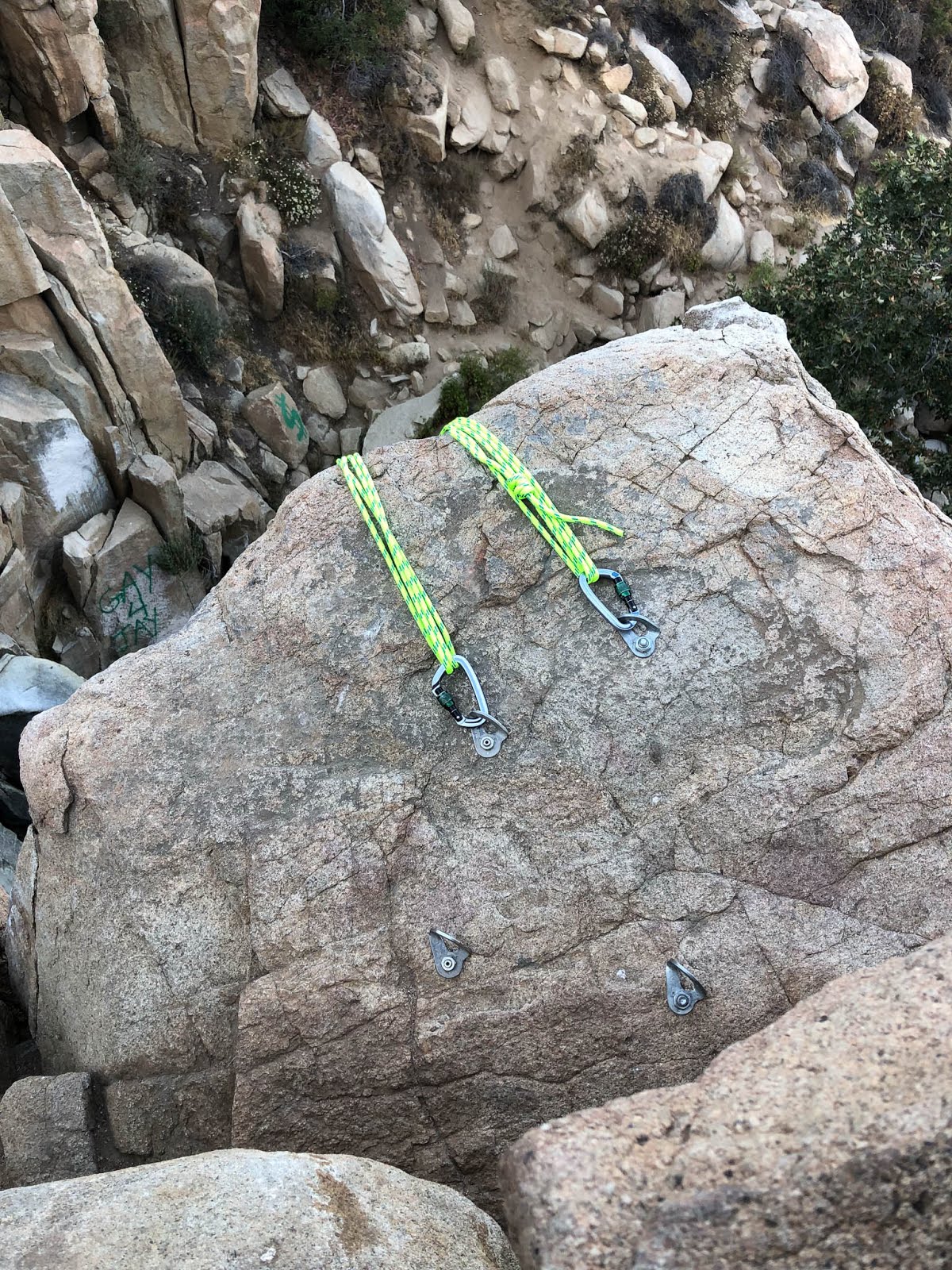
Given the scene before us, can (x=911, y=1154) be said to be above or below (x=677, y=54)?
above

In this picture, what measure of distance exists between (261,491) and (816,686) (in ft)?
28.5

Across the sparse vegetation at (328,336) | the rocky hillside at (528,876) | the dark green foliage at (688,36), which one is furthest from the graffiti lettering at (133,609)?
the dark green foliage at (688,36)

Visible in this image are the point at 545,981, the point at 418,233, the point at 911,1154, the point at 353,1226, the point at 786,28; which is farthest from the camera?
the point at 786,28

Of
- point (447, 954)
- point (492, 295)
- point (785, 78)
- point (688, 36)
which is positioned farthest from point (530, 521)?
point (785, 78)

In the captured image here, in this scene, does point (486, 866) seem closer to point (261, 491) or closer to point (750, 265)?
point (261, 491)

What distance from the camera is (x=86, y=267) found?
8.43 m

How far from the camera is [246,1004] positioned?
313cm

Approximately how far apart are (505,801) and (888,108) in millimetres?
17959

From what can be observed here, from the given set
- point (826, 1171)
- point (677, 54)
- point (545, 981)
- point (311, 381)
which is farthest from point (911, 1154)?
point (677, 54)

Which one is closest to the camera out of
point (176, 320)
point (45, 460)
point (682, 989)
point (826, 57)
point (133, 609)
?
point (682, 989)

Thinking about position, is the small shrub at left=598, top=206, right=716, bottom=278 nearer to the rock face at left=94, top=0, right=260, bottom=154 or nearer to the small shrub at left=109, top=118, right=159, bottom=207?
the rock face at left=94, top=0, right=260, bottom=154

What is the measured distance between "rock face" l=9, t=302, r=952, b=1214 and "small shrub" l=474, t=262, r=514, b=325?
10317 mm

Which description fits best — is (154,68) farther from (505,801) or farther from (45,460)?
(505,801)

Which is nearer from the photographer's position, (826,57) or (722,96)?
(722,96)
